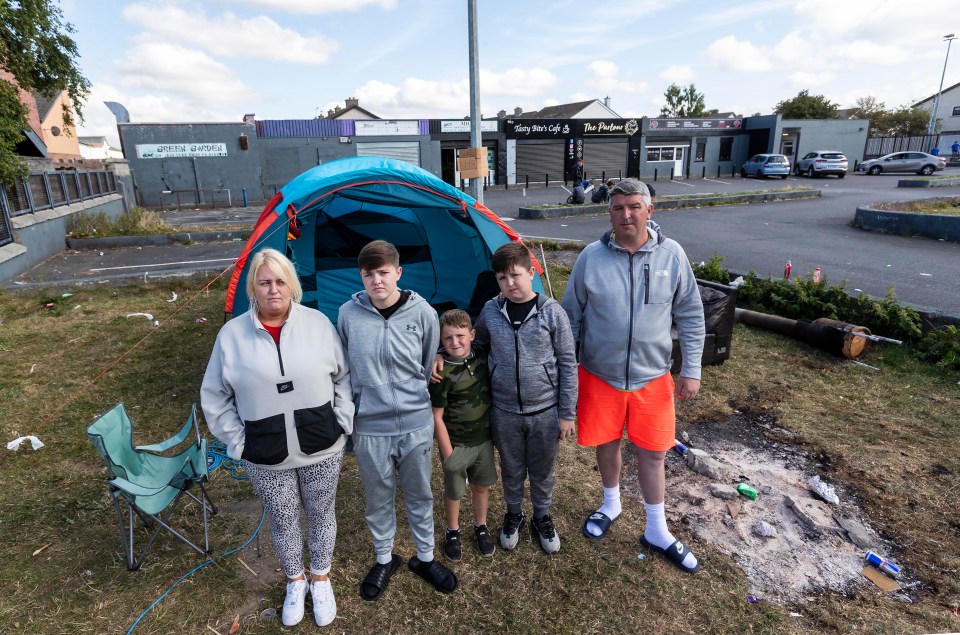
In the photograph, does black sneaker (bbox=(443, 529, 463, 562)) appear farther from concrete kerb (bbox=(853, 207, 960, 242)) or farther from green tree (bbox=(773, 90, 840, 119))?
green tree (bbox=(773, 90, 840, 119))

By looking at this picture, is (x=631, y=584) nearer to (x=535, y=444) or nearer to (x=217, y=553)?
(x=535, y=444)

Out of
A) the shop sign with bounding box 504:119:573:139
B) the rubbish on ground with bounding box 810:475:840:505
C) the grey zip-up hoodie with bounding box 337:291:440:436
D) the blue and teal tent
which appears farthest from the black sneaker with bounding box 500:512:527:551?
the shop sign with bounding box 504:119:573:139

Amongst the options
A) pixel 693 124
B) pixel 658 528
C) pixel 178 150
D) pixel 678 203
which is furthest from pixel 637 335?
pixel 693 124

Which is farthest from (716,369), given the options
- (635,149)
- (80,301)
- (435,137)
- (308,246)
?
(635,149)

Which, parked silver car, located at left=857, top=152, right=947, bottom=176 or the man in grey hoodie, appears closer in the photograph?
the man in grey hoodie

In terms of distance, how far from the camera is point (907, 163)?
28.2 metres

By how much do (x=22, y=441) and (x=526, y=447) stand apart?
4.14m

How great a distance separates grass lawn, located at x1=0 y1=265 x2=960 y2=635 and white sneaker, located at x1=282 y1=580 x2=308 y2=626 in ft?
0.19

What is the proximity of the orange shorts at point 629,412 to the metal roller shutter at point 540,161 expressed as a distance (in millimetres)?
26839

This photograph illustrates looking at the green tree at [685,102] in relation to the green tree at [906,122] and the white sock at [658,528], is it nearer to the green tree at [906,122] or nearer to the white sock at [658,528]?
the green tree at [906,122]

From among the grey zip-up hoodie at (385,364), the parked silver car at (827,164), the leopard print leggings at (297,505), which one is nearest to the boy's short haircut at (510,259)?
the grey zip-up hoodie at (385,364)

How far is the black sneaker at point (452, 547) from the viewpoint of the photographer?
9.65 feet

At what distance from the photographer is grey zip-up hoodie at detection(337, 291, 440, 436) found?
2.53m

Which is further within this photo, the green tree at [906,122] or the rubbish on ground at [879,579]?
the green tree at [906,122]
